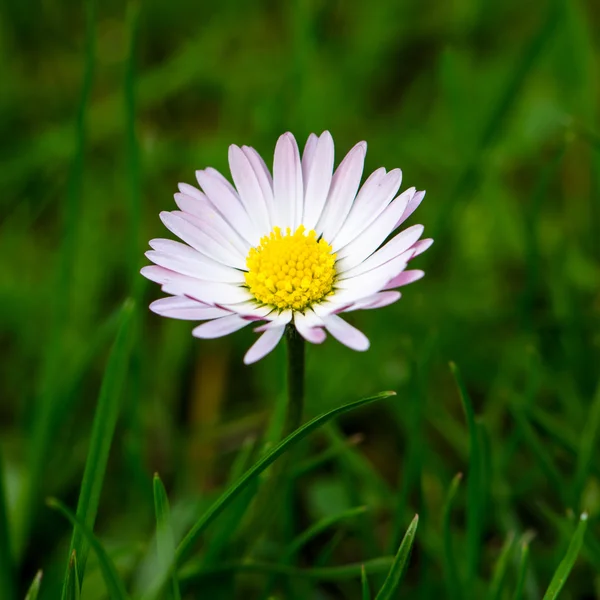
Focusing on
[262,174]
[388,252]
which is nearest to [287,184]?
[262,174]

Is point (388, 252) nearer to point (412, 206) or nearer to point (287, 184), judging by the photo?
point (412, 206)

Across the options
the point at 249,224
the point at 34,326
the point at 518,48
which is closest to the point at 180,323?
the point at 34,326

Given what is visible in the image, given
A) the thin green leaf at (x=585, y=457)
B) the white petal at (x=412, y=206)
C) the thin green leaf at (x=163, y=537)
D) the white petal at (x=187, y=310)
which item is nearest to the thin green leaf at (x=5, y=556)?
the thin green leaf at (x=163, y=537)

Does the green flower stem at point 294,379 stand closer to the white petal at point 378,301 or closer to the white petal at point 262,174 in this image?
the white petal at point 378,301

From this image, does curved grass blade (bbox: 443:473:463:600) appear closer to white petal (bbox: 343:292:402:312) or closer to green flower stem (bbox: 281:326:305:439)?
green flower stem (bbox: 281:326:305:439)

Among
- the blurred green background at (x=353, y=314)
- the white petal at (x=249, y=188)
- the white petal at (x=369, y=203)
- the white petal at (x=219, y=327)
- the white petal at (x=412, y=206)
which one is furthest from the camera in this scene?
the blurred green background at (x=353, y=314)

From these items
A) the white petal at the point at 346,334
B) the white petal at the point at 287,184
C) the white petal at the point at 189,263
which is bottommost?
the white petal at the point at 346,334

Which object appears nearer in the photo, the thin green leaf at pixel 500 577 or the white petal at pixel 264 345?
the white petal at pixel 264 345
